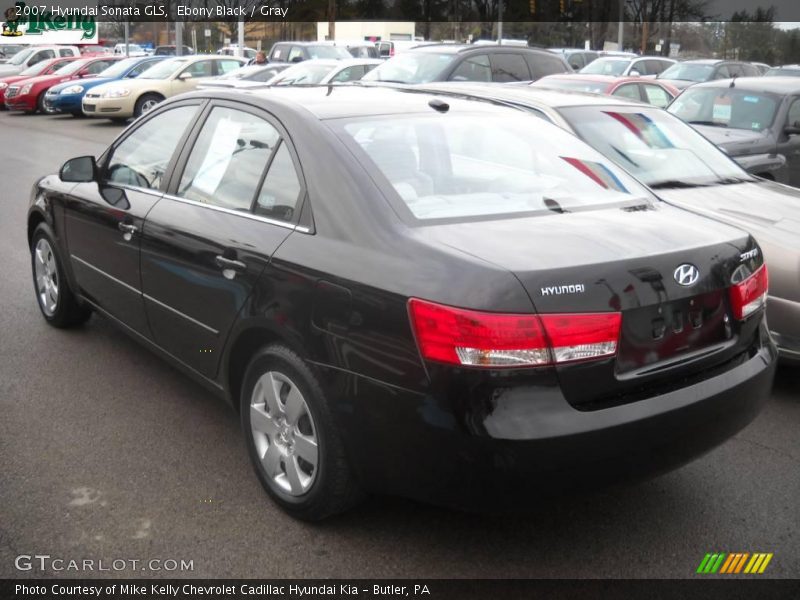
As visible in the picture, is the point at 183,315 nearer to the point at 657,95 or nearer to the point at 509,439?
the point at 509,439

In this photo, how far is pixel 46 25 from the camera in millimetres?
38844

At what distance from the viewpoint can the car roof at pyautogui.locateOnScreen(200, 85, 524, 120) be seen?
376 cm

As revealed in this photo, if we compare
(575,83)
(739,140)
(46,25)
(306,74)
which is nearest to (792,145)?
(739,140)

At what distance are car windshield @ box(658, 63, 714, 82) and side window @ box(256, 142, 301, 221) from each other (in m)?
17.4

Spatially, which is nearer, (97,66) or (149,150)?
(149,150)

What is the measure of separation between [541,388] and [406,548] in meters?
0.93

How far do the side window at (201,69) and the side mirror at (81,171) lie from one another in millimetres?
17484

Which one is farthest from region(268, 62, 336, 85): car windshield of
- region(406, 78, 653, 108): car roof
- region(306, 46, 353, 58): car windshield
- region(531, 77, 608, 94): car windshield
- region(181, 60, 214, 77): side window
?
region(406, 78, 653, 108): car roof

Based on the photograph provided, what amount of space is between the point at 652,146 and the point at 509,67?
7.52m

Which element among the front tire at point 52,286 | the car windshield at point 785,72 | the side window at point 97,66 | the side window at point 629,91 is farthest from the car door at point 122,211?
the side window at point 97,66

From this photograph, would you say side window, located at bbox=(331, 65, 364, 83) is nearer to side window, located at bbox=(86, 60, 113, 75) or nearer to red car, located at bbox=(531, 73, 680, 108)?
red car, located at bbox=(531, 73, 680, 108)

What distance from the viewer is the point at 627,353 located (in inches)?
115

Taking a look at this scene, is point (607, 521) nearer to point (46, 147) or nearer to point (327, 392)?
point (327, 392)

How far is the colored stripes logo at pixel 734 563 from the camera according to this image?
3.16 meters
